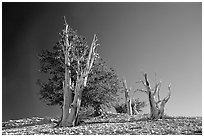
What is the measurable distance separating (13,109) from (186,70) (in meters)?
4.37

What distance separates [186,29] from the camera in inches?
253

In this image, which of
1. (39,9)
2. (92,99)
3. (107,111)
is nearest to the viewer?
(39,9)

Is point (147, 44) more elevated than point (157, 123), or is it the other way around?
point (147, 44)

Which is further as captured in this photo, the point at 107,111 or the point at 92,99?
the point at 107,111

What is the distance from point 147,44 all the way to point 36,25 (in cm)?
241

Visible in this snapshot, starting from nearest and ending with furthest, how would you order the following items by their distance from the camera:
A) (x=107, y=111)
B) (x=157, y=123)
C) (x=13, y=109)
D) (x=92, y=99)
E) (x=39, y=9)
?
(x=157, y=123) → (x=39, y=9) → (x=92, y=99) → (x=13, y=109) → (x=107, y=111)

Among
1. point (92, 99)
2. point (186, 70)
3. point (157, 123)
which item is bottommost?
point (157, 123)

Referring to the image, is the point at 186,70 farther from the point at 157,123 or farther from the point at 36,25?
the point at 36,25

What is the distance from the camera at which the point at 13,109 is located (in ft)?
26.3

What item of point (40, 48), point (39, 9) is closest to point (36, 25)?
point (39, 9)

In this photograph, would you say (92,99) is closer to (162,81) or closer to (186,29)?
(162,81)

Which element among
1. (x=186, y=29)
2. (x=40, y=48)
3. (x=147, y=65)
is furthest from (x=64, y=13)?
(x=186, y=29)

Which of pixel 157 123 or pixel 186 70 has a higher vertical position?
pixel 186 70

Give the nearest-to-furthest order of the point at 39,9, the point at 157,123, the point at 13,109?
the point at 157,123 → the point at 39,9 → the point at 13,109
